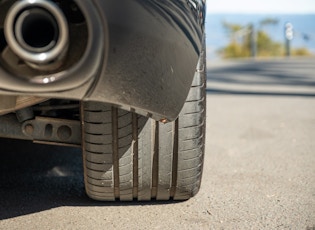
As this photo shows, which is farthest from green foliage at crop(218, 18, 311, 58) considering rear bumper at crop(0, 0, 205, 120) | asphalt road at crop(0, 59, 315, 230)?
rear bumper at crop(0, 0, 205, 120)

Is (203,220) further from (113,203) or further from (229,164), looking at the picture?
(229,164)

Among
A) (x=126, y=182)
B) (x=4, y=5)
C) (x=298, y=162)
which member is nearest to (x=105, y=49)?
(x=4, y=5)

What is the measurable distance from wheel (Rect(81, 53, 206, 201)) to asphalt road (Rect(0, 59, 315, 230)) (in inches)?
4.4

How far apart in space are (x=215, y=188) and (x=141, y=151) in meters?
0.61

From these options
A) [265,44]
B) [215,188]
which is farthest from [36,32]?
[265,44]

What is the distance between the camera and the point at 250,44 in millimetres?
20234

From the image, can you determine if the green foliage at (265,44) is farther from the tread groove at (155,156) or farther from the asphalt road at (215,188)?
the tread groove at (155,156)

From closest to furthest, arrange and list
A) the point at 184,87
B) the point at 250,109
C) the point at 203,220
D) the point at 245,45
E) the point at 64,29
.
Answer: the point at 64,29 → the point at 184,87 → the point at 203,220 → the point at 250,109 → the point at 245,45

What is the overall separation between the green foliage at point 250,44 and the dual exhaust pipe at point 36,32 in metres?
15.7

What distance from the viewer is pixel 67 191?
251 centimetres

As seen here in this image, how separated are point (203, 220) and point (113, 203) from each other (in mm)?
450

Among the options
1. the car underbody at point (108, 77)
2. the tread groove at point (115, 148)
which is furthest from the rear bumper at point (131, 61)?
the tread groove at point (115, 148)

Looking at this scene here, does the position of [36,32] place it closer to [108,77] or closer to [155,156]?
[108,77]

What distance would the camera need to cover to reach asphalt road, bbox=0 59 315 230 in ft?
6.88
